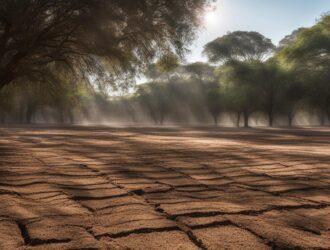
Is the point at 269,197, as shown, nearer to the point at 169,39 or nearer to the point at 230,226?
the point at 230,226

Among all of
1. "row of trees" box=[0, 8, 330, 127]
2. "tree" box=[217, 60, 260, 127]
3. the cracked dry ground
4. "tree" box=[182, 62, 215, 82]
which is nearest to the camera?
the cracked dry ground

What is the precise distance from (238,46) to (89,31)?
107 ft

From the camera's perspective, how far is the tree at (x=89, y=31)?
1078cm

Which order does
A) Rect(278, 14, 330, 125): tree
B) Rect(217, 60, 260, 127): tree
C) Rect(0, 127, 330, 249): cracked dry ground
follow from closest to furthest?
Rect(0, 127, 330, 249): cracked dry ground
Rect(278, 14, 330, 125): tree
Rect(217, 60, 260, 127): tree

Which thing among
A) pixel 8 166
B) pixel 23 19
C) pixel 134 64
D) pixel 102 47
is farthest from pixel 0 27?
pixel 8 166

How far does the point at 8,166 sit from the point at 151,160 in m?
A: 1.92

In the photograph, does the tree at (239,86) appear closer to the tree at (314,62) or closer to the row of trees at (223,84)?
the row of trees at (223,84)

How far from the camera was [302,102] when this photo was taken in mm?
29484

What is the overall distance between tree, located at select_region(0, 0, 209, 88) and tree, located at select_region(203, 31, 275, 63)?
94.3 ft

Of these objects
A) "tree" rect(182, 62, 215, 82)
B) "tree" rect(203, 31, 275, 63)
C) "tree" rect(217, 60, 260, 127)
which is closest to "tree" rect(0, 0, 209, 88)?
"tree" rect(217, 60, 260, 127)

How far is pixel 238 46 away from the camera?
136ft

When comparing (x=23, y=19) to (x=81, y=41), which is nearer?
(x=23, y=19)

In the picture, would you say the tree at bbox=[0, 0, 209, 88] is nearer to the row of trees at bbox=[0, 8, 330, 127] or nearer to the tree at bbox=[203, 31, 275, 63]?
the row of trees at bbox=[0, 8, 330, 127]

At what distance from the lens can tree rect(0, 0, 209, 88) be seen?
10781mm
